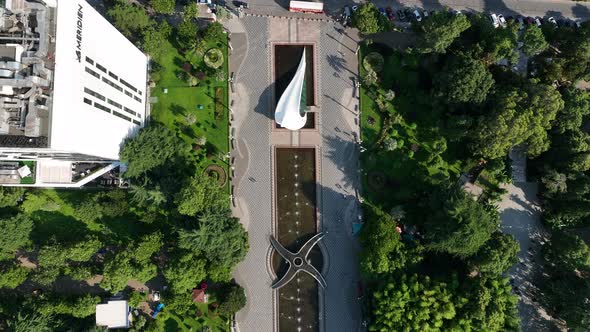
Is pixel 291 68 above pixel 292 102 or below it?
above

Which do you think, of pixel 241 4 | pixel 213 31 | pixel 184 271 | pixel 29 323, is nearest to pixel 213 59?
pixel 213 31

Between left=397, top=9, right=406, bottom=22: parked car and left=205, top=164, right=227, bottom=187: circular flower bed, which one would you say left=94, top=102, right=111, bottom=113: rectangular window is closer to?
left=205, top=164, right=227, bottom=187: circular flower bed

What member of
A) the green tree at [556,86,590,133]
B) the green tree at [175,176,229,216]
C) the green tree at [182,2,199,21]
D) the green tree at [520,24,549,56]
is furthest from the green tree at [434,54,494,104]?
the green tree at [182,2,199,21]

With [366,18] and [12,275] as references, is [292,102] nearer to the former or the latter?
[366,18]

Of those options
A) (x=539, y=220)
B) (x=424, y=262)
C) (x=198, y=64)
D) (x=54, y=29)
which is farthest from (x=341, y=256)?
(x=54, y=29)

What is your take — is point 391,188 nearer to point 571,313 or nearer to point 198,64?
point 571,313
